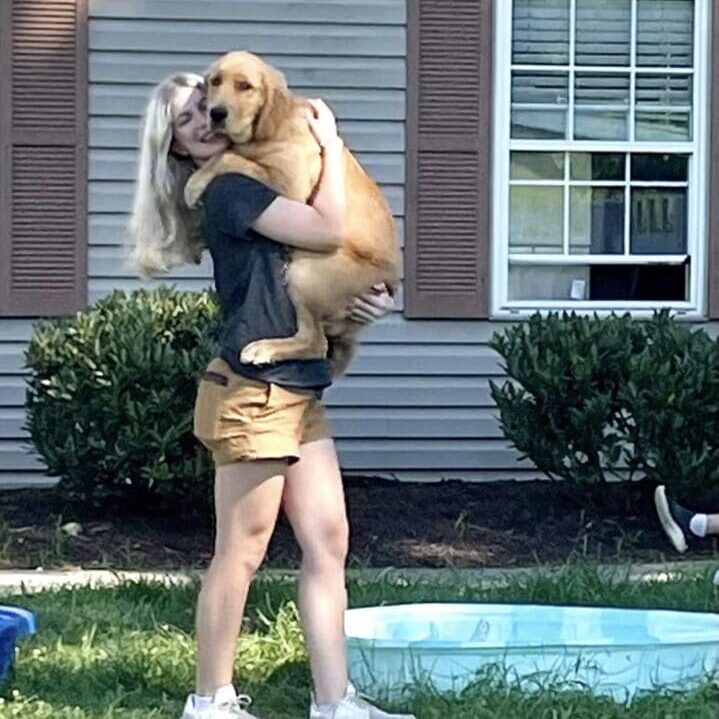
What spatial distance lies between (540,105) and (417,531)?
250 centimetres

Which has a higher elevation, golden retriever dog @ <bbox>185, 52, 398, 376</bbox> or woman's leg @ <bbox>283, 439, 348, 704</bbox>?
golden retriever dog @ <bbox>185, 52, 398, 376</bbox>

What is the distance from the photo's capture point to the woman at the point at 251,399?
14.4 ft

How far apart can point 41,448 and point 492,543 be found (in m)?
2.00

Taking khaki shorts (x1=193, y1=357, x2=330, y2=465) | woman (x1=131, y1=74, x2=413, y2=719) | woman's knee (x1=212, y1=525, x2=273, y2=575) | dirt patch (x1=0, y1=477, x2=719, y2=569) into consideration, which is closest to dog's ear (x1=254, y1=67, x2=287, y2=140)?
woman (x1=131, y1=74, x2=413, y2=719)

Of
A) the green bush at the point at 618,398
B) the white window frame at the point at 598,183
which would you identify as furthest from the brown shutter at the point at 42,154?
the green bush at the point at 618,398

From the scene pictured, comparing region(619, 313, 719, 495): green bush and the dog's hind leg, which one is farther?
region(619, 313, 719, 495): green bush

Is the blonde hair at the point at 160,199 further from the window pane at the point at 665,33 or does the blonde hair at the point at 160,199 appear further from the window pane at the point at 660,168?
the window pane at the point at 665,33

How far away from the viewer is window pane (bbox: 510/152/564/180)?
8969mm

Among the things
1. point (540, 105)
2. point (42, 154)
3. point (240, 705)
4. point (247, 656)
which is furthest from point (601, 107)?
point (240, 705)

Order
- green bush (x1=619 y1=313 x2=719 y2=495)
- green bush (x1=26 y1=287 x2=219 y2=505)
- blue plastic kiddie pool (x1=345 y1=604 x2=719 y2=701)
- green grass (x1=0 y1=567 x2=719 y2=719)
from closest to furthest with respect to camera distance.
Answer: green grass (x1=0 y1=567 x2=719 y2=719) < blue plastic kiddie pool (x1=345 y1=604 x2=719 y2=701) < green bush (x1=26 y1=287 x2=219 y2=505) < green bush (x1=619 y1=313 x2=719 y2=495)

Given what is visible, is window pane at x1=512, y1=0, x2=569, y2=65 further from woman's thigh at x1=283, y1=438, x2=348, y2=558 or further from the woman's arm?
woman's thigh at x1=283, y1=438, x2=348, y2=558

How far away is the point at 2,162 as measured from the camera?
867cm

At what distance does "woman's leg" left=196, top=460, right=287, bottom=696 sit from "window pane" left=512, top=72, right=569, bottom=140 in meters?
4.84

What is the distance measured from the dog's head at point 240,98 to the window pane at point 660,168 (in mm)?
4861
